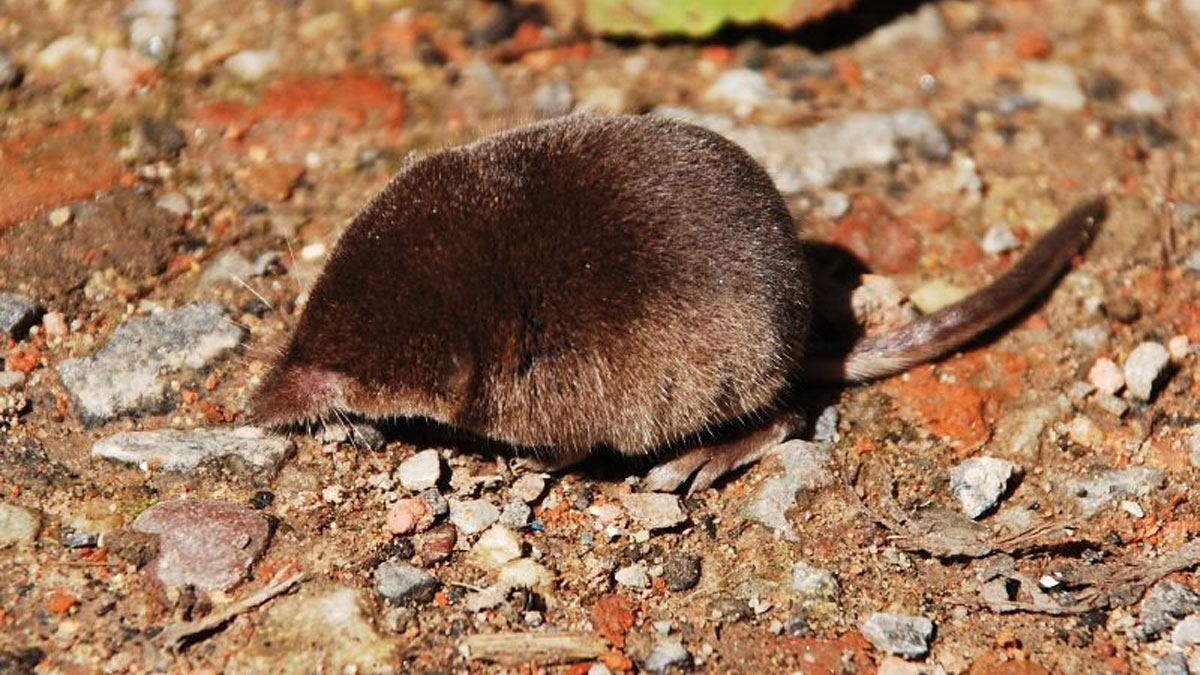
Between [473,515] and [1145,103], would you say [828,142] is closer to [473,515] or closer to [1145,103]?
[1145,103]

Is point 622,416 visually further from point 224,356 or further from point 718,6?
point 718,6

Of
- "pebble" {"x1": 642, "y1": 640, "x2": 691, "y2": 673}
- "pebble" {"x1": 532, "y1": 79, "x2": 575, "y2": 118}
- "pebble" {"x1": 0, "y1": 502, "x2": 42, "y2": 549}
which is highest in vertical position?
"pebble" {"x1": 532, "y1": 79, "x2": 575, "y2": 118}

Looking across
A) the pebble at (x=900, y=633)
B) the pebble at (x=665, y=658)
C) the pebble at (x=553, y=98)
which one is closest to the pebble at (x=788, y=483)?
the pebble at (x=900, y=633)

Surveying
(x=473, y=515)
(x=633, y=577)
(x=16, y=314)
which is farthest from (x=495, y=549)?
(x=16, y=314)

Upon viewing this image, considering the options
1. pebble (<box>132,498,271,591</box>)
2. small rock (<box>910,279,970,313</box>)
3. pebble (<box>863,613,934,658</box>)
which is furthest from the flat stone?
small rock (<box>910,279,970,313</box>)

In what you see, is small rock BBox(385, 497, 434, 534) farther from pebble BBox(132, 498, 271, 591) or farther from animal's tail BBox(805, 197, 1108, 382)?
animal's tail BBox(805, 197, 1108, 382)

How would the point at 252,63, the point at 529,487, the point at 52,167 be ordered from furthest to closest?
the point at 252,63, the point at 52,167, the point at 529,487

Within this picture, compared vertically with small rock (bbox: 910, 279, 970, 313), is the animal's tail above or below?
above
